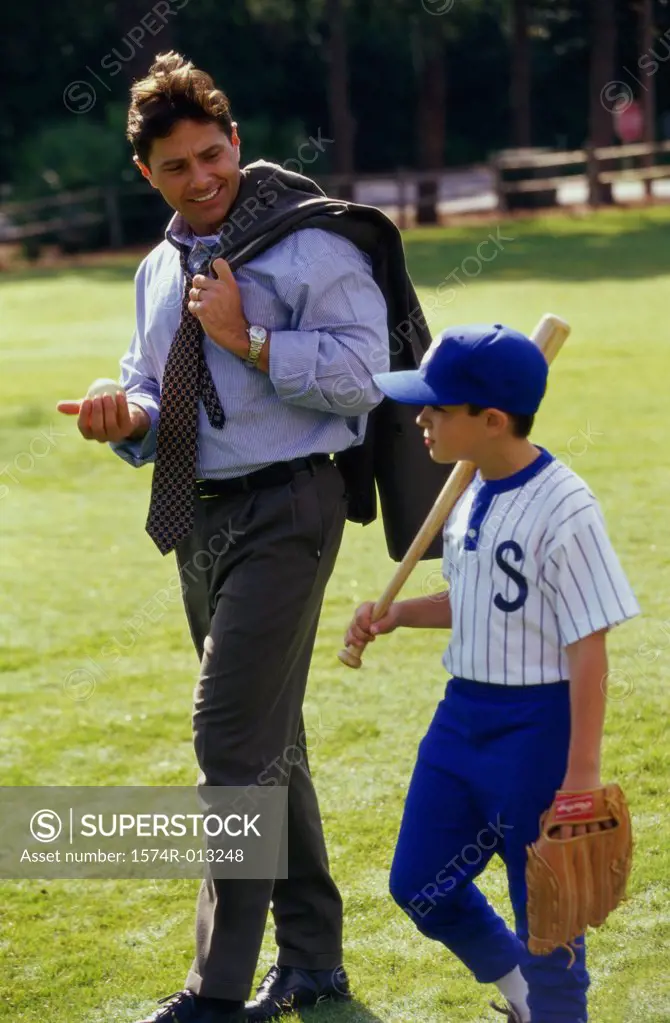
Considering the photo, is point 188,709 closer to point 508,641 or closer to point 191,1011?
point 191,1011

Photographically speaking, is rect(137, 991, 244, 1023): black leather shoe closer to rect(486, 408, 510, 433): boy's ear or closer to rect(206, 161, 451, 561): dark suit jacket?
rect(206, 161, 451, 561): dark suit jacket

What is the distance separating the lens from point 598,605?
3.07 metres

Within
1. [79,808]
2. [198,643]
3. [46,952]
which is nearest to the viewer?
[198,643]

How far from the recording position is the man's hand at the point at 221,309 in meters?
3.74

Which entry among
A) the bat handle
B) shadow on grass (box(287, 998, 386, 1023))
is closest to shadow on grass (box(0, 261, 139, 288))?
shadow on grass (box(287, 998, 386, 1023))

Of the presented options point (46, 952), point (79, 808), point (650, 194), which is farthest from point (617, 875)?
point (650, 194)

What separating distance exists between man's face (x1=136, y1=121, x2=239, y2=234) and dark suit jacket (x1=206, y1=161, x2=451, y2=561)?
0.04 m

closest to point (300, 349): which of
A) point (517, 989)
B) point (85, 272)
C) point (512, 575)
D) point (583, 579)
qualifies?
point (512, 575)

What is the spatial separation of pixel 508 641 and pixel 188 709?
3456mm

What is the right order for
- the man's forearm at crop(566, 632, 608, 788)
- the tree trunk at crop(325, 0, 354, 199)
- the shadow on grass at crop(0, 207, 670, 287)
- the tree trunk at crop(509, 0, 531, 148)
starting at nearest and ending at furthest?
the man's forearm at crop(566, 632, 608, 788), the shadow on grass at crop(0, 207, 670, 287), the tree trunk at crop(325, 0, 354, 199), the tree trunk at crop(509, 0, 531, 148)

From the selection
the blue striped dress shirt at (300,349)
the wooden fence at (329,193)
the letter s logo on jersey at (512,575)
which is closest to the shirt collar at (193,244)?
the blue striped dress shirt at (300,349)

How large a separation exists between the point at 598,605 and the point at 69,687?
4.19 meters

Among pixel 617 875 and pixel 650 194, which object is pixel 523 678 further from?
pixel 650 194

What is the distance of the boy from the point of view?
3.09 m
